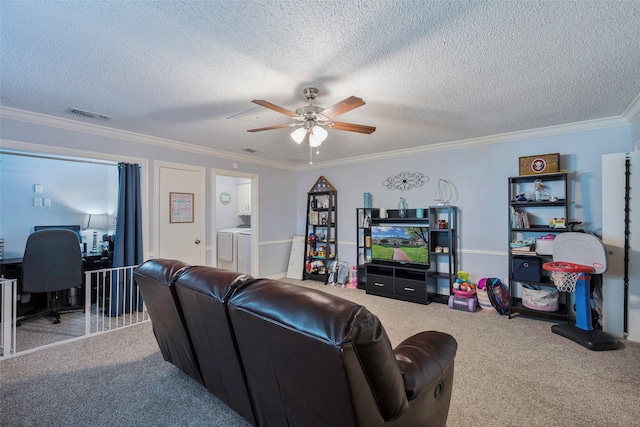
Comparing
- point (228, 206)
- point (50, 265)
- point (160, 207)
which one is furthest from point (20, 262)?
point (228, 206)

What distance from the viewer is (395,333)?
3217mm

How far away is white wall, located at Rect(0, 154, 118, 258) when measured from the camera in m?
4.16

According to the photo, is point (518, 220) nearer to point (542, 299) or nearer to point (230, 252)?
point (542, 299)

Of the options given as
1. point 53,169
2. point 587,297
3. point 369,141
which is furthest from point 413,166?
point 53,169

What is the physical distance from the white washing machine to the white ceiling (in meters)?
3.08

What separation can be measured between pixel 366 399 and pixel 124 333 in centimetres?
323

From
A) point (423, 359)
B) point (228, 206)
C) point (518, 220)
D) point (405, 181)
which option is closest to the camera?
point (423, 359)

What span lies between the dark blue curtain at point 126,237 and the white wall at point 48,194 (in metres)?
0.77

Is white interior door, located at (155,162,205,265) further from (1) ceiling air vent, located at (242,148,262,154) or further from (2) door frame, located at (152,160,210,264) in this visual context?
(1) ceiling air vent, located at (242,148,262,154)

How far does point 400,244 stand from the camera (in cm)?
473

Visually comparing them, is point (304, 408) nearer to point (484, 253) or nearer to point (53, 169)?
point (484, 253)

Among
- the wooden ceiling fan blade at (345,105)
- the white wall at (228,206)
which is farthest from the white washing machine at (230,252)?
the wooden ceiling fan blade at (345,105)

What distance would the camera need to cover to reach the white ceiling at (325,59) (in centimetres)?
164

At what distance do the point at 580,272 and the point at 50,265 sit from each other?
5.78 metres
